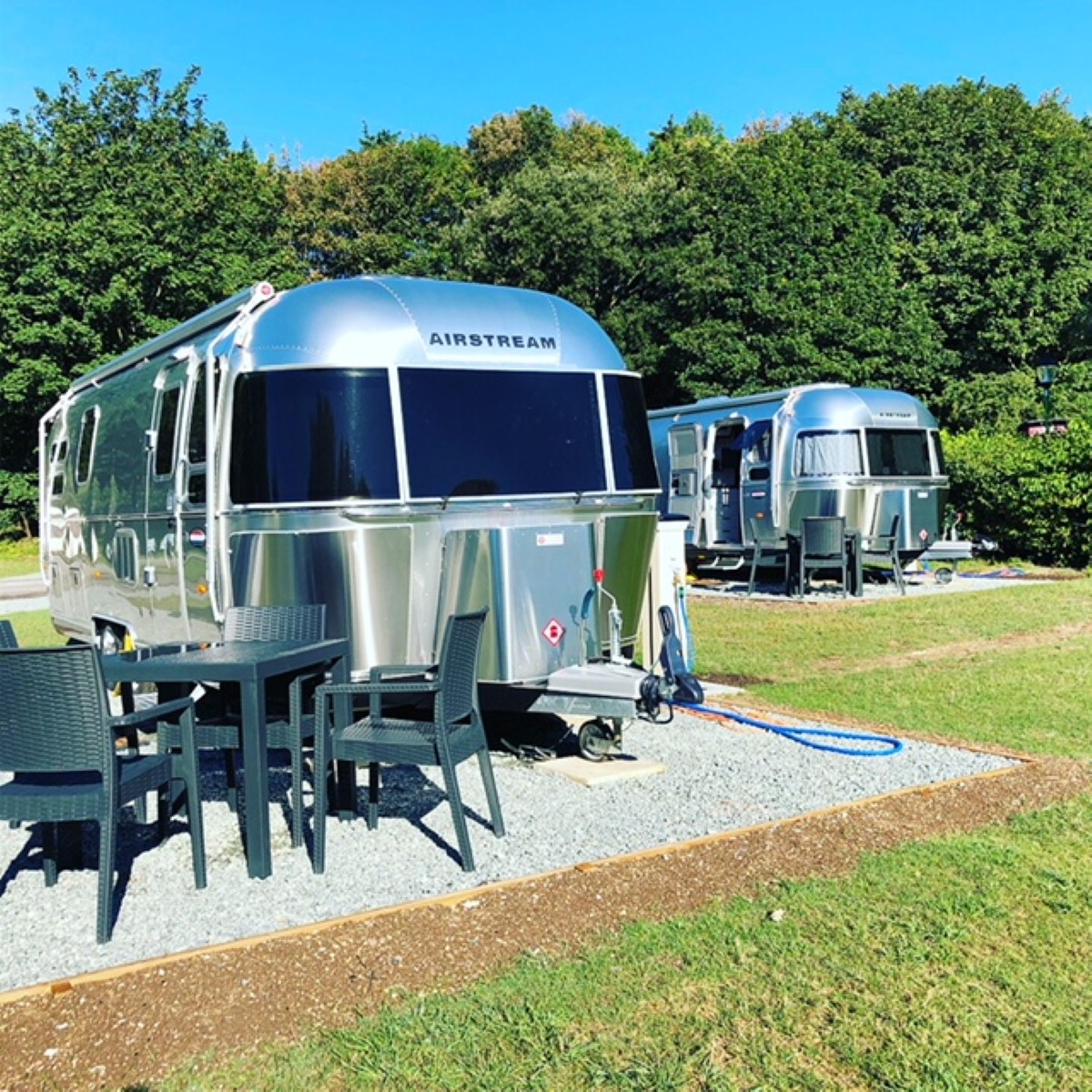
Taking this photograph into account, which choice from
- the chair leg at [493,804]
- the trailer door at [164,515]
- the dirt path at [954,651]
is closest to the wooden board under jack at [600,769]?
the chair leg at [493,804]

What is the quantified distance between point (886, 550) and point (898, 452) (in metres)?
1.52

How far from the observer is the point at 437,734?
4.97m

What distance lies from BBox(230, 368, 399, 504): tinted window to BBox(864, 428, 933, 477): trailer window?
1156cm

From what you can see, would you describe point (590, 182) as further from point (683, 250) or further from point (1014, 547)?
point (1014, 547)

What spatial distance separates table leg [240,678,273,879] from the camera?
192 inches

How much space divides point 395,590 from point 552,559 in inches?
35.2

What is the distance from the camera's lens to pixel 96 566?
31.4 feet

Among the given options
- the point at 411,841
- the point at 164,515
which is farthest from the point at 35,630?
the point at 411,841

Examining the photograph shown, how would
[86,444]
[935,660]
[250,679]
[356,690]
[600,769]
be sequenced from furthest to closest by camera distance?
[935,660] < [86,444] < [600,769] < [356,690] < [250,679]

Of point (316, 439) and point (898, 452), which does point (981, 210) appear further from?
point (316, 439)

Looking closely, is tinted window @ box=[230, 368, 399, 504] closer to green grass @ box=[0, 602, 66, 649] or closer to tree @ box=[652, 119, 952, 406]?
green grass @ box=[0, 602, 66, 649]

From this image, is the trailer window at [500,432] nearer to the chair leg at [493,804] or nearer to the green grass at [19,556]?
the chair leg at [493,804]

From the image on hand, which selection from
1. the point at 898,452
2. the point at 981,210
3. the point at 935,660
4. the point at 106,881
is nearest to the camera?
the point at 106,881

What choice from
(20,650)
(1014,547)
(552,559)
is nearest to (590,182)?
(1014,547)
